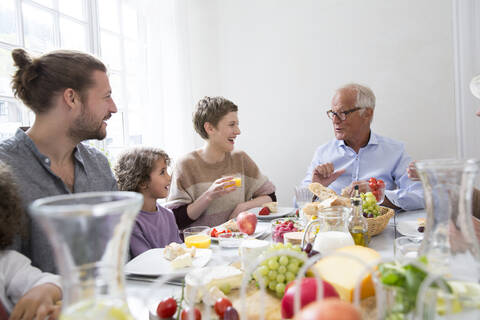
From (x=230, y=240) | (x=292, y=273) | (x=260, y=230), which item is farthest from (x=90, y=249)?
(x=260, y=230)

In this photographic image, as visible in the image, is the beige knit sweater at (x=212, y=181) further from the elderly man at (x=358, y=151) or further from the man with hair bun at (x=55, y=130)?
the man with hair bun at (x=55, y=130)

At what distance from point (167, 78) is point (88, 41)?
0.79 metres

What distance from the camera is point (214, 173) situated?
2529 millimetres

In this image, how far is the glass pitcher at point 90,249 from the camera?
42 cm

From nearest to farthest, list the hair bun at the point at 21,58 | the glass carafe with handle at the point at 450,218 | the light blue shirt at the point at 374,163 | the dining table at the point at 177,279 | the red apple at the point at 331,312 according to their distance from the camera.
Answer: the red apple at the point at 331,312 → the glass carafe with handle at the point at 450,218 → the dining table at the point at 177,279 → the hair bun at the point at 21,58 → the light blue shirt at the point at 374,163

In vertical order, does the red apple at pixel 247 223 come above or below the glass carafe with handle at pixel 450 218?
below

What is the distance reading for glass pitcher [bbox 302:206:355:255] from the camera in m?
1.01

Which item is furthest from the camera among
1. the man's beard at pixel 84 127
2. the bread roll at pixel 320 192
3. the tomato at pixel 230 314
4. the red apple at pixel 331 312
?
the bread roll at pixel 320 192

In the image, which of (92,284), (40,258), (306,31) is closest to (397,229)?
(92,284)

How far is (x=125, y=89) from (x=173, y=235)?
1583 millimetres

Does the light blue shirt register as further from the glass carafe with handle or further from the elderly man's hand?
the glass carafe with handle

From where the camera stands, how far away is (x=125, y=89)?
9.66 feet

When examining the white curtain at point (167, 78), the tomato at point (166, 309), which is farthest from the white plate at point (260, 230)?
the white curtain at point (167, 78)

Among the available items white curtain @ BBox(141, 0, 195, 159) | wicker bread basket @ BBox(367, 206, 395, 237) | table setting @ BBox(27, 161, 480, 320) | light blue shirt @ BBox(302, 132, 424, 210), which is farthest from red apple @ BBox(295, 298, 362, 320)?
white curtain @ BBox(141, 0, 195, 159)
